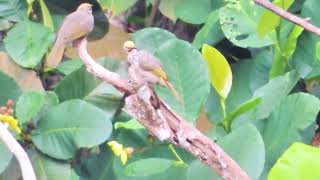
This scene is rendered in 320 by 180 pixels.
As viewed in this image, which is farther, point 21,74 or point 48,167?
point 21,74

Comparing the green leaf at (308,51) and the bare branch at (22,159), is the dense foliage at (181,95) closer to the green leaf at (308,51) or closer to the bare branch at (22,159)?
the green leaf at (308,51)

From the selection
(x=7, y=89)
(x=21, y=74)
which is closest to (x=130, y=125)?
(x=7, y=89)

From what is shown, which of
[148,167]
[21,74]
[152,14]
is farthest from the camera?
[152,14]

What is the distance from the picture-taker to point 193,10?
77.1 inches

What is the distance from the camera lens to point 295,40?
1660mm

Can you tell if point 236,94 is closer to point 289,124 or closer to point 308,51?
point 308,51

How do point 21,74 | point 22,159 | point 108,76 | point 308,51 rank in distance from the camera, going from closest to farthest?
point 22,159
point 108,76
point 308,51
point 21,74

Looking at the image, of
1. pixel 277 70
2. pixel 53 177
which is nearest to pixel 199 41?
pixel 277 70

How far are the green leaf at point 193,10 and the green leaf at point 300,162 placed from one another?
84 centimetres

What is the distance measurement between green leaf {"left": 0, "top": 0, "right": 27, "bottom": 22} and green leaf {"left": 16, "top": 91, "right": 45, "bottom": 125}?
452mm

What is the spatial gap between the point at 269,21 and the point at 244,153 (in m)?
0.39

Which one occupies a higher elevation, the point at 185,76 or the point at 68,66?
the point at 185,76

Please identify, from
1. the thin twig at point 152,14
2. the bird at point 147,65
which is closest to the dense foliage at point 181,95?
the bird at point 147,65

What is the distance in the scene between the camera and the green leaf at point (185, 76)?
4.74ft
